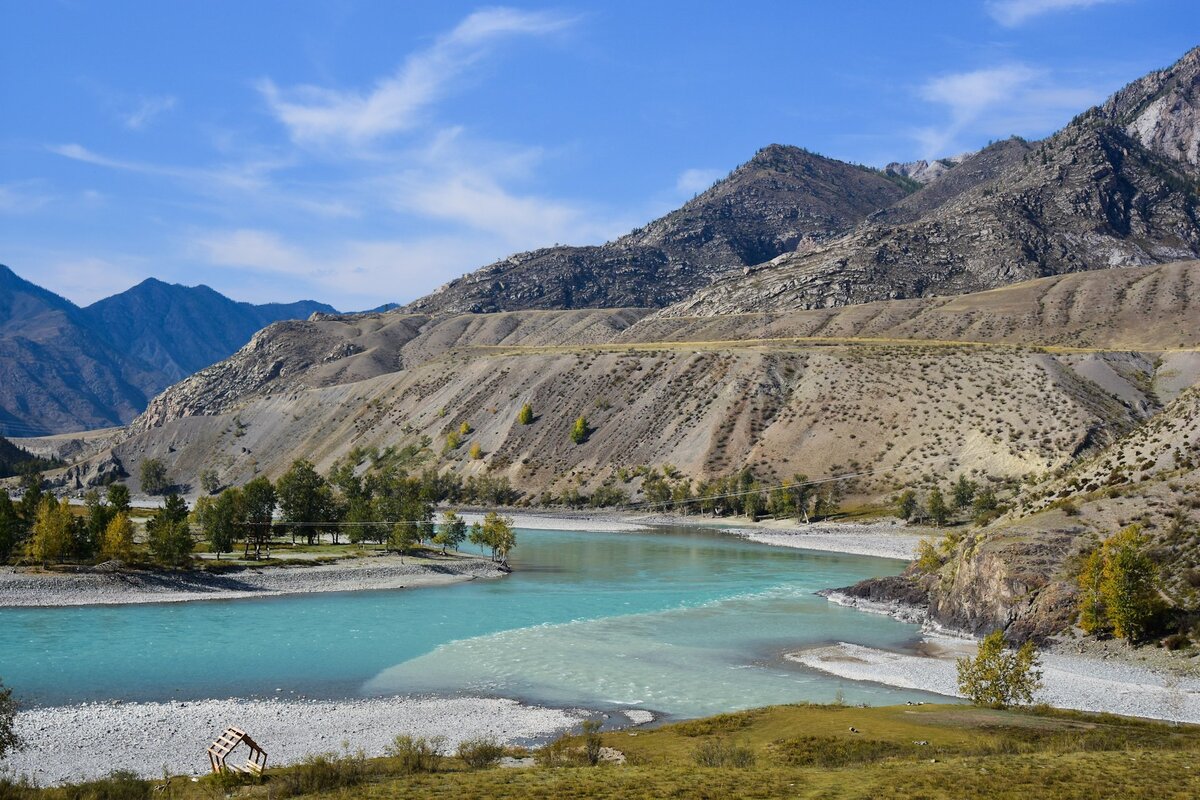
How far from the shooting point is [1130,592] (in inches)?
1435

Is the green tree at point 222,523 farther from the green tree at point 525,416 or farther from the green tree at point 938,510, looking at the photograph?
the green tree at point 525,416

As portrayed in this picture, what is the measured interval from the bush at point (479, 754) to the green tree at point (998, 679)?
611 inches

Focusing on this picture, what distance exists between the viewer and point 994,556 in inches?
1710

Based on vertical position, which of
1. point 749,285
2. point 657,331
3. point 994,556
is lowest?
point 994,556

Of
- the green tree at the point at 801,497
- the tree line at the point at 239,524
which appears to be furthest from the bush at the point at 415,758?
the green tree at the point at 801,497

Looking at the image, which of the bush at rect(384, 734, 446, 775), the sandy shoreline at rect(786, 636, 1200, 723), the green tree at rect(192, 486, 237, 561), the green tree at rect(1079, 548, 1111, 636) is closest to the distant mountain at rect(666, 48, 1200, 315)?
the green tree at rect(192, 486, 237, 561)

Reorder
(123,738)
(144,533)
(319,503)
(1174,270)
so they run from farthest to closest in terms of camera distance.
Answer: (1174,270) < (319,503) < (144,533) < (123,738)

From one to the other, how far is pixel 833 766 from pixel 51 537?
174ft

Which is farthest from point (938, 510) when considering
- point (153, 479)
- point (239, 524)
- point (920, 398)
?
point (153, 479)

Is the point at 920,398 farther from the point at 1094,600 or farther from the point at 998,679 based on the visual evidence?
the point at 998,679

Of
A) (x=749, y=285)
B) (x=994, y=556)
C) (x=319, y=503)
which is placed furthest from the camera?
(x=749, y=285)

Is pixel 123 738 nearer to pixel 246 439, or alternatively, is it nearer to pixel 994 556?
pixel 994 556

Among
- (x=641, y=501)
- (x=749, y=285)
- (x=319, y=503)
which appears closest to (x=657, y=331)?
(x=749, y=285)

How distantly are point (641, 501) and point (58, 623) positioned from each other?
242 feet
